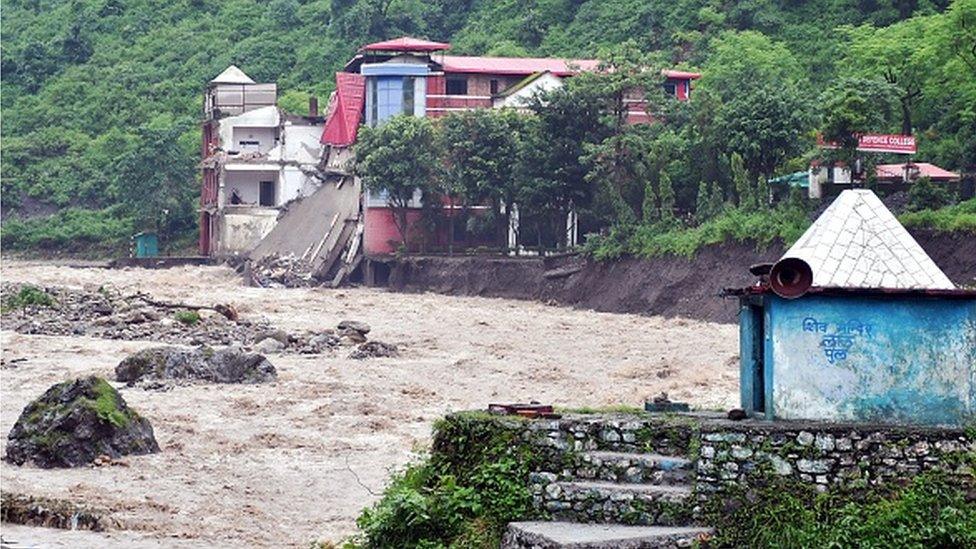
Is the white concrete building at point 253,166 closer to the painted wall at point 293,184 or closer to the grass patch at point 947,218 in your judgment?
the painted wall at point 293,184

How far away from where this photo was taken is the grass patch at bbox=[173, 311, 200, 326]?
147 ft

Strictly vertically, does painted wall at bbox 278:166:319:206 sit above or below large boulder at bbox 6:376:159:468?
above

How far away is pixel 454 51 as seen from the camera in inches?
3944

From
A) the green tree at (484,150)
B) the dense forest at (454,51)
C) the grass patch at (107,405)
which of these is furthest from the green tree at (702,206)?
the grass patch at (107,405)

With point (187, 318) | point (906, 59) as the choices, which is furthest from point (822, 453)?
point (906, 59)

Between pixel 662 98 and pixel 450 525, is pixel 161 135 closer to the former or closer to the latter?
pixel 662 98

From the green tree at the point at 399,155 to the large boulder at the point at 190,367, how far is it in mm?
33348

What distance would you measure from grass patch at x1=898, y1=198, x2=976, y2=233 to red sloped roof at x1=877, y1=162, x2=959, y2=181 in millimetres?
4283

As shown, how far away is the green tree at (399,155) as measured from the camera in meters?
66.3

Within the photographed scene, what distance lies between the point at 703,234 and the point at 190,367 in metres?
25.7

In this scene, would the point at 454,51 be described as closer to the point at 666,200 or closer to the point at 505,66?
the point at 505,66

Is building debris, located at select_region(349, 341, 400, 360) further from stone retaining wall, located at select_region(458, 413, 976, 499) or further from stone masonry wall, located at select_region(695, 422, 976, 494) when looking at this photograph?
stone masonry wall, located at select_region(695, 422, 976, 494)

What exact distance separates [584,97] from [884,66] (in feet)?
36.2

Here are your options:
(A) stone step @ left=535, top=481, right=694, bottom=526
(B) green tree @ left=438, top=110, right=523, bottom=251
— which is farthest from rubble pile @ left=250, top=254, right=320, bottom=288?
(A) stone step @ left=535, top=481, right=694, bottom=526
